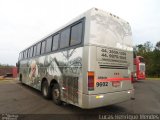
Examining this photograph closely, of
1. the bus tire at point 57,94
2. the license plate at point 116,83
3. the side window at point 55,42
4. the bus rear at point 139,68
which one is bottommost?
the bus tire at point 57,94

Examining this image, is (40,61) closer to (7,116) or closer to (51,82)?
(51,82)

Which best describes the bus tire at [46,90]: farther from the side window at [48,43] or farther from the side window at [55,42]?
the side window at [55,42]

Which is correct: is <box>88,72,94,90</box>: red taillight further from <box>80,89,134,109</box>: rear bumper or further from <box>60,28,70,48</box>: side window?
<box>60,28,70,48</box>: side window

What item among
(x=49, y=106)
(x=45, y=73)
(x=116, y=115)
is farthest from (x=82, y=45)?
(x=45, y=73)

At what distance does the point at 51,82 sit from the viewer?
866cm

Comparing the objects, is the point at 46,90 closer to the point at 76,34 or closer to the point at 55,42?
the point at 55,42

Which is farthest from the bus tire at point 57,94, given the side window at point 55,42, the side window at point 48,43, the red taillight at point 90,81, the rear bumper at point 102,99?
the red taillight at point 90,81

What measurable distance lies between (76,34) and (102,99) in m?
2.41

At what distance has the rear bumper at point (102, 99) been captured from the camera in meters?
5.76

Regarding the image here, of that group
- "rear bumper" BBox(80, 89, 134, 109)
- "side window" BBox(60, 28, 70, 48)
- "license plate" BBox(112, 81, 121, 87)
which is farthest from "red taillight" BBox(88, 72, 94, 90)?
"side window" BBox(60, 28, 70, 48)

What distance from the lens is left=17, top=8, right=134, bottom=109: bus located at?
5.95 m

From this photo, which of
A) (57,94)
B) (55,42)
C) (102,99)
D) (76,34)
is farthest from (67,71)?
(55,42)

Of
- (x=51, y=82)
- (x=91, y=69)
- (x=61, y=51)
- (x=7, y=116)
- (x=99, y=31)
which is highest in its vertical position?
(x=99, y=31)

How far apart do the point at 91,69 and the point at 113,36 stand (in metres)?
1.66
